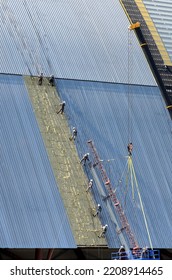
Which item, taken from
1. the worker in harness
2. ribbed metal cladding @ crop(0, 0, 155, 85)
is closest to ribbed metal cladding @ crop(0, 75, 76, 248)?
the worker in harness

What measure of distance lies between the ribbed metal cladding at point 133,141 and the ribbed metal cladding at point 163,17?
11.6 metres

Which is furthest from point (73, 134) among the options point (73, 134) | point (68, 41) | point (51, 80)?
point (68, 41)

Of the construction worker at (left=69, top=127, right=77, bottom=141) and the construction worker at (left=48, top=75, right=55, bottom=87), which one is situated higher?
the construction worker at (left=48, top=75, right=55, bottom=87)

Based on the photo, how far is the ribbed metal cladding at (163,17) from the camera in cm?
7731

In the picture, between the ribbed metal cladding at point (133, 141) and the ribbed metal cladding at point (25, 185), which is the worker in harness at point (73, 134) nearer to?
the ribbed metal cladding at point (133, 141)

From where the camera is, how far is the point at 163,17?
79250mm

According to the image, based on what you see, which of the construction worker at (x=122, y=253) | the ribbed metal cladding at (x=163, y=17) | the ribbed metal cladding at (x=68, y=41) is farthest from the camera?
the ribbed metal cladding at (x=163, y=17)

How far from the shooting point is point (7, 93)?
5838cm

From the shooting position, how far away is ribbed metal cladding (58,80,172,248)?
190 ft

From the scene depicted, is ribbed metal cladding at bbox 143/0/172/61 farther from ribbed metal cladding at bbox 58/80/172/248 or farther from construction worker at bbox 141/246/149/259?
construction worker at bbox 141/246/149/259

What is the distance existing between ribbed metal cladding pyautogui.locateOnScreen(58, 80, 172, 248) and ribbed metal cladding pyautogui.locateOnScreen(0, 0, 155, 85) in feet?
4.85

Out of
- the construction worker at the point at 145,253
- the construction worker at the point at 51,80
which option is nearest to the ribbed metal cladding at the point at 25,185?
the construction worker at the point at 51,80

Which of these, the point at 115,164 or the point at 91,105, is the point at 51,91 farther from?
the point at 115,164

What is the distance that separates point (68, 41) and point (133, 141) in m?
9.20
